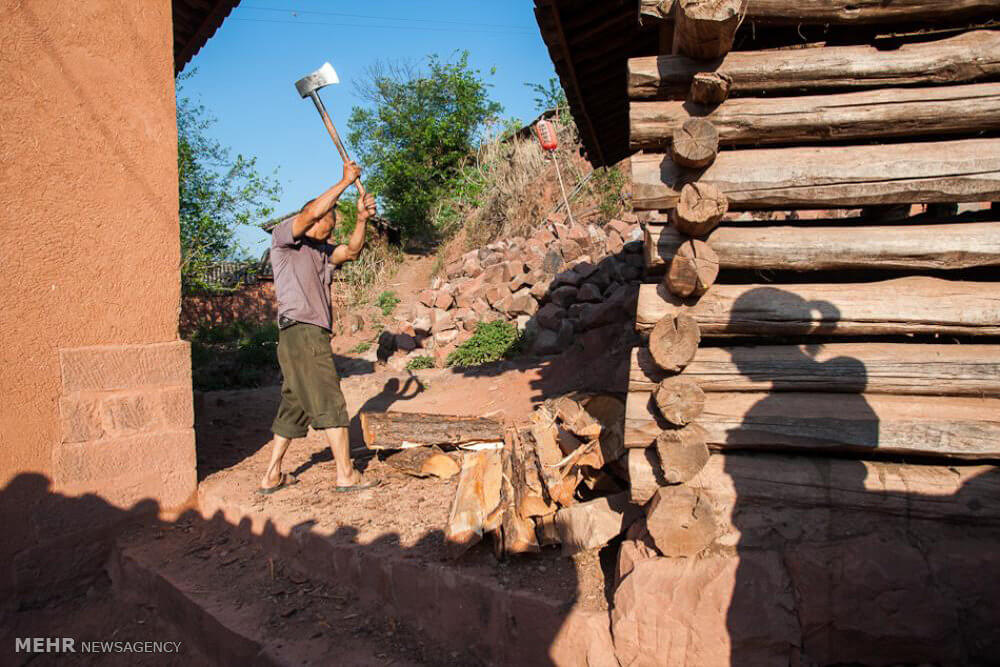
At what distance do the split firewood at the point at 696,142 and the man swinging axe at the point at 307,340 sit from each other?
241 cm

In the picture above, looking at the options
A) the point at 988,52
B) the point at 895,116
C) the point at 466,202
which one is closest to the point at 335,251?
the point at 895,116

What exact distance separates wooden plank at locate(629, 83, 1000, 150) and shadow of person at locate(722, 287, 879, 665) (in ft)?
2.51

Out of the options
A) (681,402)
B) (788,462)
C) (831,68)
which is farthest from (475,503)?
(831,68)

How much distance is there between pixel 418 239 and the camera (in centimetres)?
2177

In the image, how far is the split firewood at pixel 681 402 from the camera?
265 cm

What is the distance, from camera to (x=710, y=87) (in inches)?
105

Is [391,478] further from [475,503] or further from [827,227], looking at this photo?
[827,227]

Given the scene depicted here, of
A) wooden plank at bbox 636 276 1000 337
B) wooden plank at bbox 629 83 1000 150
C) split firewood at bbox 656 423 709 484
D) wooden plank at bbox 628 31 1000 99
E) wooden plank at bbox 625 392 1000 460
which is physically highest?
wooden plank at bbox 628 31 1000 99

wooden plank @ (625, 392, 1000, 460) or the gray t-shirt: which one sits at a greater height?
the gray t-shirt

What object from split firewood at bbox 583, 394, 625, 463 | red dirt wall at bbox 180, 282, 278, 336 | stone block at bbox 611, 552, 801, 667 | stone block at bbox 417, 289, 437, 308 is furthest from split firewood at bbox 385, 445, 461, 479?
red dirt wall at bbox 180, 282, 278, 336

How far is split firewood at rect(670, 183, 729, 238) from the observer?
2596mm

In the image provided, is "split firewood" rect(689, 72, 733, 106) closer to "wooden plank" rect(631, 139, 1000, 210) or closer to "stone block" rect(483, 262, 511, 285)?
"wooden plank" rect(631, 139, 1000, 210)

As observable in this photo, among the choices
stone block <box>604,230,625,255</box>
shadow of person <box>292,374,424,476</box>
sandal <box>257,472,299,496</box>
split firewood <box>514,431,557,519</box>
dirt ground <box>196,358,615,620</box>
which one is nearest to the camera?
dirt ground <box>196,358,615,620</box>

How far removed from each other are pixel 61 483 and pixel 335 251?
2.31 meters
